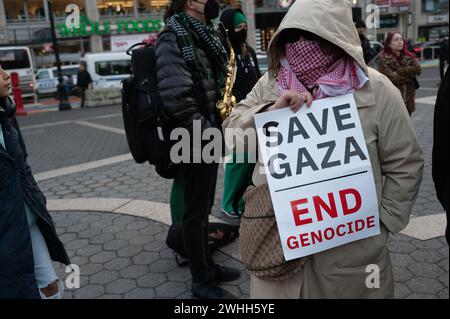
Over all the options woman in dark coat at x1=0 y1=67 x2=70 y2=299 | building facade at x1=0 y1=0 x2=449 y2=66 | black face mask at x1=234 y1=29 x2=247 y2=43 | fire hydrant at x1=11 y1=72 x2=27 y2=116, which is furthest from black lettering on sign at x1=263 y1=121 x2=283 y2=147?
building facade at x1=0 y1=0 x2=449 y2=66

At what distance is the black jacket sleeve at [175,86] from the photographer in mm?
2539

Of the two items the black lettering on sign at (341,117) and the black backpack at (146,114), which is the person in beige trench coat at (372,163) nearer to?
the black lettering on sign at (341,117)

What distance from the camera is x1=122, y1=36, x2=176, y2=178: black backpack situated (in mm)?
2732

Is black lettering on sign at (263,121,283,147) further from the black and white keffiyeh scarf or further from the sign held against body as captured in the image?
the black and white keffiyeh scarf

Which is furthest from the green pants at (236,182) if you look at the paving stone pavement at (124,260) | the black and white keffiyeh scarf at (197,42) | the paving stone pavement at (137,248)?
the black and white keffiyeh scarf at (197,42)

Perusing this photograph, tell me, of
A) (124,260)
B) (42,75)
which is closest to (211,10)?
(124,260)

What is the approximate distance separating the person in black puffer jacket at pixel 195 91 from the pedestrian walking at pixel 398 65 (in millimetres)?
3309

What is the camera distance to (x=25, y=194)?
85.9 inches

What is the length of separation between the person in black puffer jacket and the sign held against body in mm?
864

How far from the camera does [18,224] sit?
6.77 feet

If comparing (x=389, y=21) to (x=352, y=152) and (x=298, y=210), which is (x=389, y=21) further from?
(x=298, y=210)

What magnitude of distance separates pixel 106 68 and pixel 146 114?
21469mm

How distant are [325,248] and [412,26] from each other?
45.0 metres

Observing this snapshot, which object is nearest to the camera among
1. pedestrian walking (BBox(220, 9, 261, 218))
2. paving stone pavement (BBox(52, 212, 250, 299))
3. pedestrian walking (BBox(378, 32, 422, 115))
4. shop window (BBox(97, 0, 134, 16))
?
paving stone pavement (BBox(52, 212, 250, 299))
